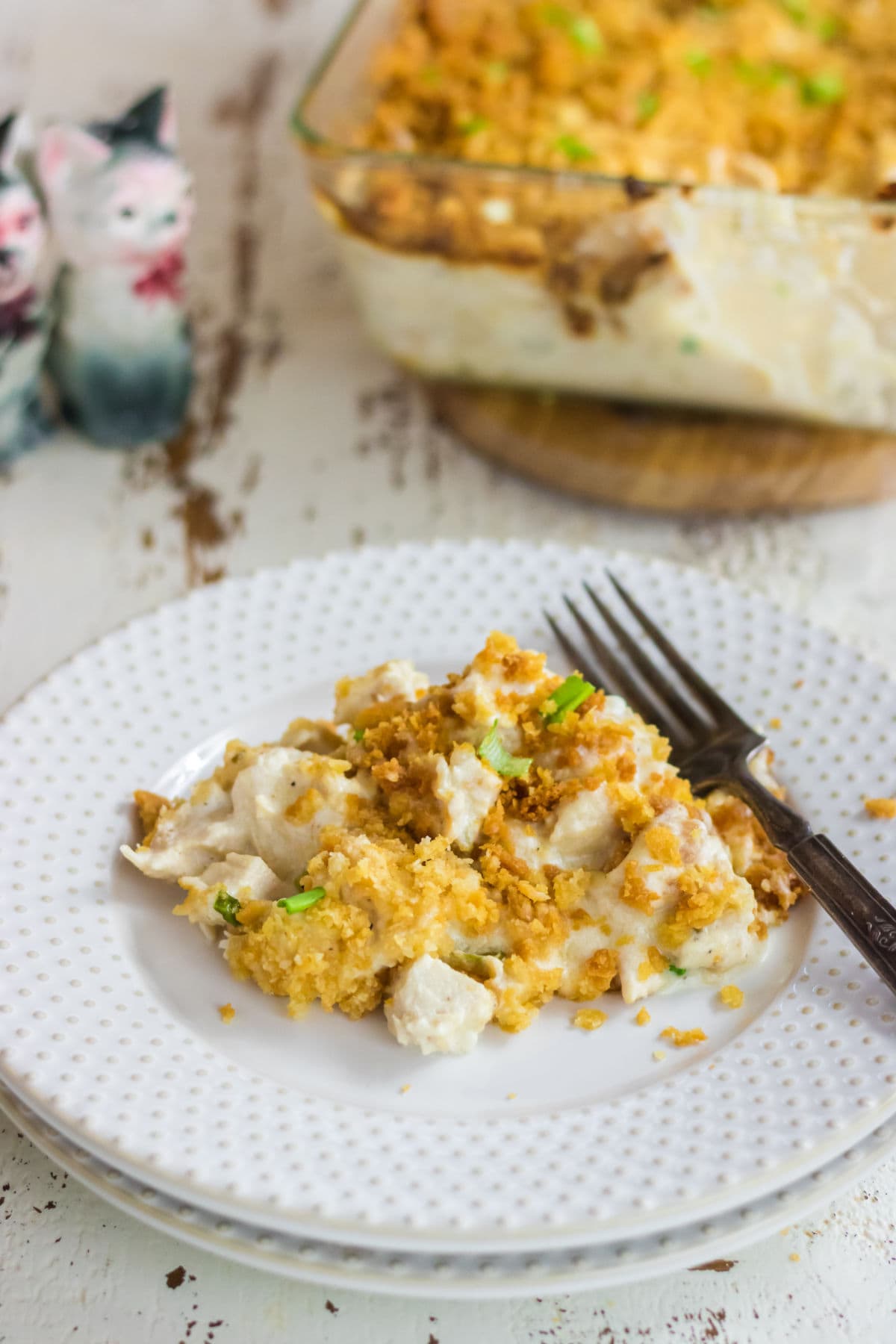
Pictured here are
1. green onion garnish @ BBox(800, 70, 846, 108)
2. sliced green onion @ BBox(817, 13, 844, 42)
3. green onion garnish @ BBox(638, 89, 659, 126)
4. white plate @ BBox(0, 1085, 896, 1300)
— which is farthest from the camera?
sliced green onion @ BBox(817, 13, 844, 42)

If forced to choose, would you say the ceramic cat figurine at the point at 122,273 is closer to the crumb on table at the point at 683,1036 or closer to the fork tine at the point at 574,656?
the fork tine at the point at 574,656

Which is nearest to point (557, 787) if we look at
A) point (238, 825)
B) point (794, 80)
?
point (238, 825)

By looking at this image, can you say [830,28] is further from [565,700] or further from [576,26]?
[565,700]

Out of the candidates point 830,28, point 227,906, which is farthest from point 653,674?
point 830,28

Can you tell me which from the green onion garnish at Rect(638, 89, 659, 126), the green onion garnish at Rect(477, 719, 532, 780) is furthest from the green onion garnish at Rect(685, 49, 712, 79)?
the green onion garnish at Rect(477, 719, 532, 780)

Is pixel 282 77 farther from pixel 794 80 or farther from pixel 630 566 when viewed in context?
pixel 630 566

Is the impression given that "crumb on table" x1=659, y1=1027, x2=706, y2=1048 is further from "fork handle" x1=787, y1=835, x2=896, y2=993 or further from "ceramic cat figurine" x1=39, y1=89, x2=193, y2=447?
"ceramic cat figurine" x1=39, y1=89, x2=193, y2=447

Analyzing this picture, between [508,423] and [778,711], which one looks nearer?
[778,711]
